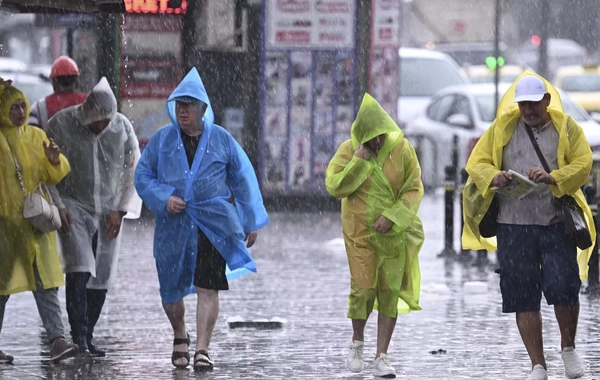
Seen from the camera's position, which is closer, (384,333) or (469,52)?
(384,333)

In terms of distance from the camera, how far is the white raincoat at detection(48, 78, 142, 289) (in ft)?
34.6

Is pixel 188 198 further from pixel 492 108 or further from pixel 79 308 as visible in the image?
pixel 492 108

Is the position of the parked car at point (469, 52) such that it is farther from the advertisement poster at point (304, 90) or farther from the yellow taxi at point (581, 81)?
the advertisement poster at point (304, 90)

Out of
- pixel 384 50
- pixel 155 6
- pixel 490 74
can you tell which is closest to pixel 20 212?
pixel 155 6

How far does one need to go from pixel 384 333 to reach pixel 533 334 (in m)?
0.98

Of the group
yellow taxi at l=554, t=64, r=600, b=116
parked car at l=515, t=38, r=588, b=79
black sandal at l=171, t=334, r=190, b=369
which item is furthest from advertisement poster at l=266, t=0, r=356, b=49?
parked car at l=515, t=38, r=588, b=79

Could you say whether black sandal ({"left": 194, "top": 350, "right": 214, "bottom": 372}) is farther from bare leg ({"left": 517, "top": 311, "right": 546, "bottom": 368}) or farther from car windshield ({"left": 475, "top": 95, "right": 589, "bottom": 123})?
car windshield ({"left": 475, "top": 95, "right": 589, "bottom": 123})

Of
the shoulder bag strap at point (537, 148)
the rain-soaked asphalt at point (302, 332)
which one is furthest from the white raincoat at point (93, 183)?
the shoulder bag strap at point (537, 148)

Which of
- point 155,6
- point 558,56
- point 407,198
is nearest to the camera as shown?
point 407,198

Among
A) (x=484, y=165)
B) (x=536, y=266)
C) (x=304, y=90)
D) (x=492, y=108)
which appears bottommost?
(x=492, y=108)

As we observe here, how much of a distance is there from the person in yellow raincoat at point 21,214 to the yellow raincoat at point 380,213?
178 cm

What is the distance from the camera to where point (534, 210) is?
365 inches

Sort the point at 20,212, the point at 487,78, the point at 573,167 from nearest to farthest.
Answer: the point at 573,167 → the point at 20,212 → the point at 487,78

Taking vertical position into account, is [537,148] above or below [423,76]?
above
